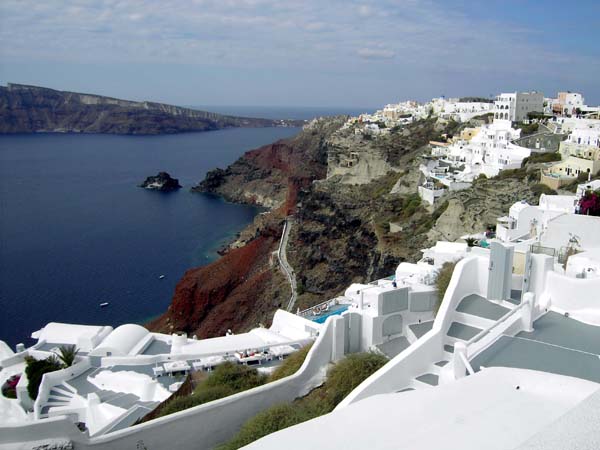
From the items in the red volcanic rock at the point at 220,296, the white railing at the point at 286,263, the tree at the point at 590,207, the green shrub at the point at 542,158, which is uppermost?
the green shrub at the point at 542,158

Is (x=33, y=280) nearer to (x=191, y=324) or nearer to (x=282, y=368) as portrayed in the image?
(x=191, y=324)

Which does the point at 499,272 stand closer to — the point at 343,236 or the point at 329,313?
the point at 329,313

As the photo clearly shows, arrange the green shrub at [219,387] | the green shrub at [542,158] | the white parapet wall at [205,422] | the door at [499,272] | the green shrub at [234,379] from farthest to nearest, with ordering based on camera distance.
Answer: the green shrub at [542,158]
the green shrub at [234,379]
the door at [499,272]
the green shrub at [219,387]
the white parapet wall at [205,422]

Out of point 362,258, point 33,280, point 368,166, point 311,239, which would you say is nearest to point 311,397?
point 362,258

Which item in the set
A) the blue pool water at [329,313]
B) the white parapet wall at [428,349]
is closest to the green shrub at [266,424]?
the white parapet wall at [428,349]

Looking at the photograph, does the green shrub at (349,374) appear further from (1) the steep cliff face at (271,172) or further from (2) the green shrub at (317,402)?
(1) the steep cliff face at (271,172)

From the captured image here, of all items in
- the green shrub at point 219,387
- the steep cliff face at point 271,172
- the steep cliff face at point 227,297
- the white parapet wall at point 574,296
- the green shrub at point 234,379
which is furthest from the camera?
the steep cliff face at point 271,172
